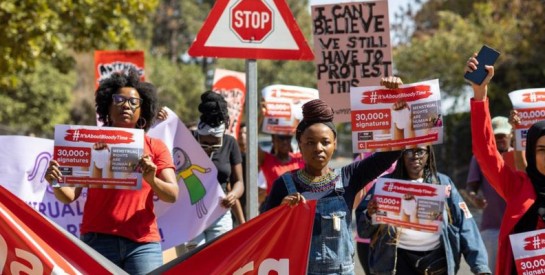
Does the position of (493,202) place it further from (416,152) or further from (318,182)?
(318,182)

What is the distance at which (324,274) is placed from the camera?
562 centimetres

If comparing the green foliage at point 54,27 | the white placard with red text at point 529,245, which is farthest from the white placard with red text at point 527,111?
the green foliage at point 54,27

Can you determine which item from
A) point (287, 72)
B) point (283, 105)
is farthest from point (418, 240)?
point (287, 72)

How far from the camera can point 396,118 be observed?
6.05m

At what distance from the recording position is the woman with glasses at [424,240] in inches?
273

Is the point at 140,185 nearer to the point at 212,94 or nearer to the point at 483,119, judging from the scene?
the point at 483,119

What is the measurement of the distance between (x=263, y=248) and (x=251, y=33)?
5.20ft

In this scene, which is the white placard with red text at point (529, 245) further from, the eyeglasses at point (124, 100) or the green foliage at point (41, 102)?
the green foliage at point (41, 102)

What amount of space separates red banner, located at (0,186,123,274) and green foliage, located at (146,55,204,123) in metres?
47.7

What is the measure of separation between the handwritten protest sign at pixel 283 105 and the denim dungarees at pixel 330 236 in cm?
484

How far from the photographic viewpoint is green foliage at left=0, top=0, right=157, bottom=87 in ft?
54.9

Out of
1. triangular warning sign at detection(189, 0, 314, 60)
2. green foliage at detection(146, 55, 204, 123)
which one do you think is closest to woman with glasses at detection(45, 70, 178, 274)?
triangular warning sign at detection(189, 0, 314, 60)

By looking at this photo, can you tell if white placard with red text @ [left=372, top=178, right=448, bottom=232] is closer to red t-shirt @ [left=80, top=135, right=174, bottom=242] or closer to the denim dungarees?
the denim dungarees

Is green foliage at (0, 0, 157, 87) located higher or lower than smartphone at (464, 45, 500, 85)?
higher
